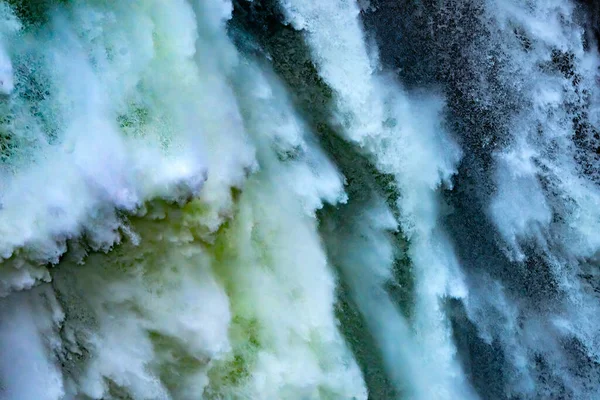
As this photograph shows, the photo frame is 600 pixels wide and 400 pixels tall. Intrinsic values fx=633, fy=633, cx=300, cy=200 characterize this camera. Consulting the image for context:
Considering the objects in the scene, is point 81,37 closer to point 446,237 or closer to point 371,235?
point 371,235

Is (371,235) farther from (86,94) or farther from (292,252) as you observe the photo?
(86,94)

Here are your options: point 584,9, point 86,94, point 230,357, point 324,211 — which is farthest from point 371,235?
point 584,9

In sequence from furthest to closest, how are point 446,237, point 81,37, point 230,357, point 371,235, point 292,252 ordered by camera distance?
point 446,237, point 371,235, point 292,252, point 230,357, point 81,37

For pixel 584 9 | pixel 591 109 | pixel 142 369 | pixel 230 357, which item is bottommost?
pixel 142 369

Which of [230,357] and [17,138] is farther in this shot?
[230,357]

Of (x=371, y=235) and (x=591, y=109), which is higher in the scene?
(x=591, y=109)

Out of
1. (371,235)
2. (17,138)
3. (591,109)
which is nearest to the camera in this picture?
(17,138)
